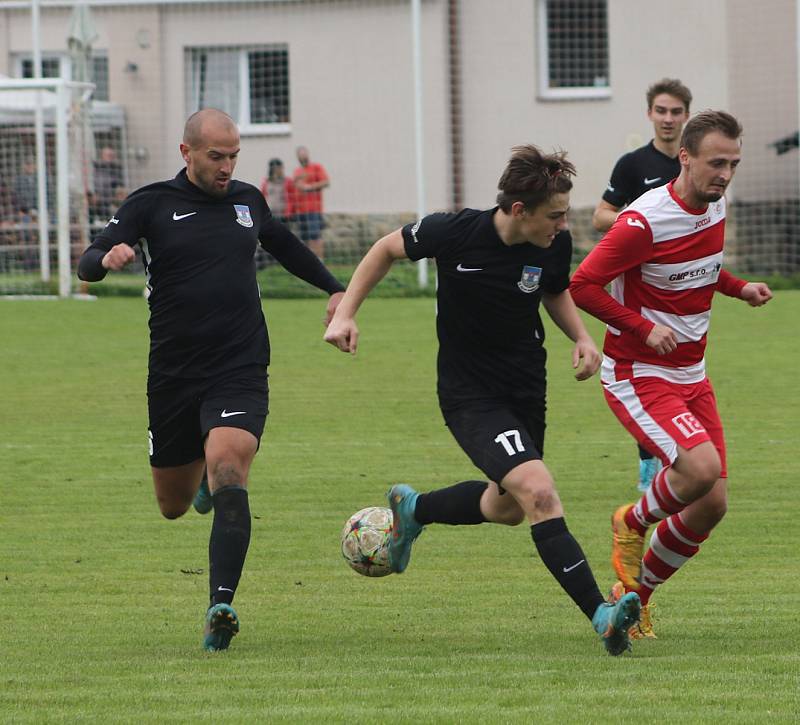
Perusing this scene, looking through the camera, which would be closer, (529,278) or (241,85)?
(529,278)

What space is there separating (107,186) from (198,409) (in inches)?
692

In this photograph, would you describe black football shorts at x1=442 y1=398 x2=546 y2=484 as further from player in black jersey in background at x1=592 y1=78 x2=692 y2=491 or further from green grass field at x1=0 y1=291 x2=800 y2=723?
player in black jersey in background at x1=592 y1=78 x2=692 y2=491

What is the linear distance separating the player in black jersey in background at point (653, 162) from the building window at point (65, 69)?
59.7 ft

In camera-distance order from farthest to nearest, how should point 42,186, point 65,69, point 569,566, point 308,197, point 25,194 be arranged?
point 65,69
point 308,197
point 25,194
point 42,186
point 569,566

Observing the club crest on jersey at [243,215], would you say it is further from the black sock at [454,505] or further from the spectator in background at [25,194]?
A: the spectator in background at [25,194]

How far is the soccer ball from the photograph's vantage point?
736cm

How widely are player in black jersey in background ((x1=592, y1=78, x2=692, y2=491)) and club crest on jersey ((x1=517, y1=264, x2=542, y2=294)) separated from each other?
128 inches

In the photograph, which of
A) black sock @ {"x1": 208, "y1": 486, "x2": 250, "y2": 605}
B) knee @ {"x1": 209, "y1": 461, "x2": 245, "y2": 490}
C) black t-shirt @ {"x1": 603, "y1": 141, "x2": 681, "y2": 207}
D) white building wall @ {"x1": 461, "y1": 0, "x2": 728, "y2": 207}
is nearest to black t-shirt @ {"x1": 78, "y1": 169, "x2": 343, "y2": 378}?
knee @ {"x1": 209, "y1": 461, "x2": 245, "y2": 490}

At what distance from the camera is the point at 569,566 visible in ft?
20.2

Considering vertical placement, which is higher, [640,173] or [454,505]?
[640,173]

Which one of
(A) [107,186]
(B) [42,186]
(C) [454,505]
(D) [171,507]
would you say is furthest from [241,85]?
(C) [454,505]

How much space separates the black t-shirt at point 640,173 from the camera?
10.1 meters

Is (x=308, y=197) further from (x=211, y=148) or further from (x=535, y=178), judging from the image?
(x=535, y=178)

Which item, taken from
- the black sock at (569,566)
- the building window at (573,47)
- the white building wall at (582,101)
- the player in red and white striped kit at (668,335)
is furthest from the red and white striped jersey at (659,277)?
the building window at (573,47)
